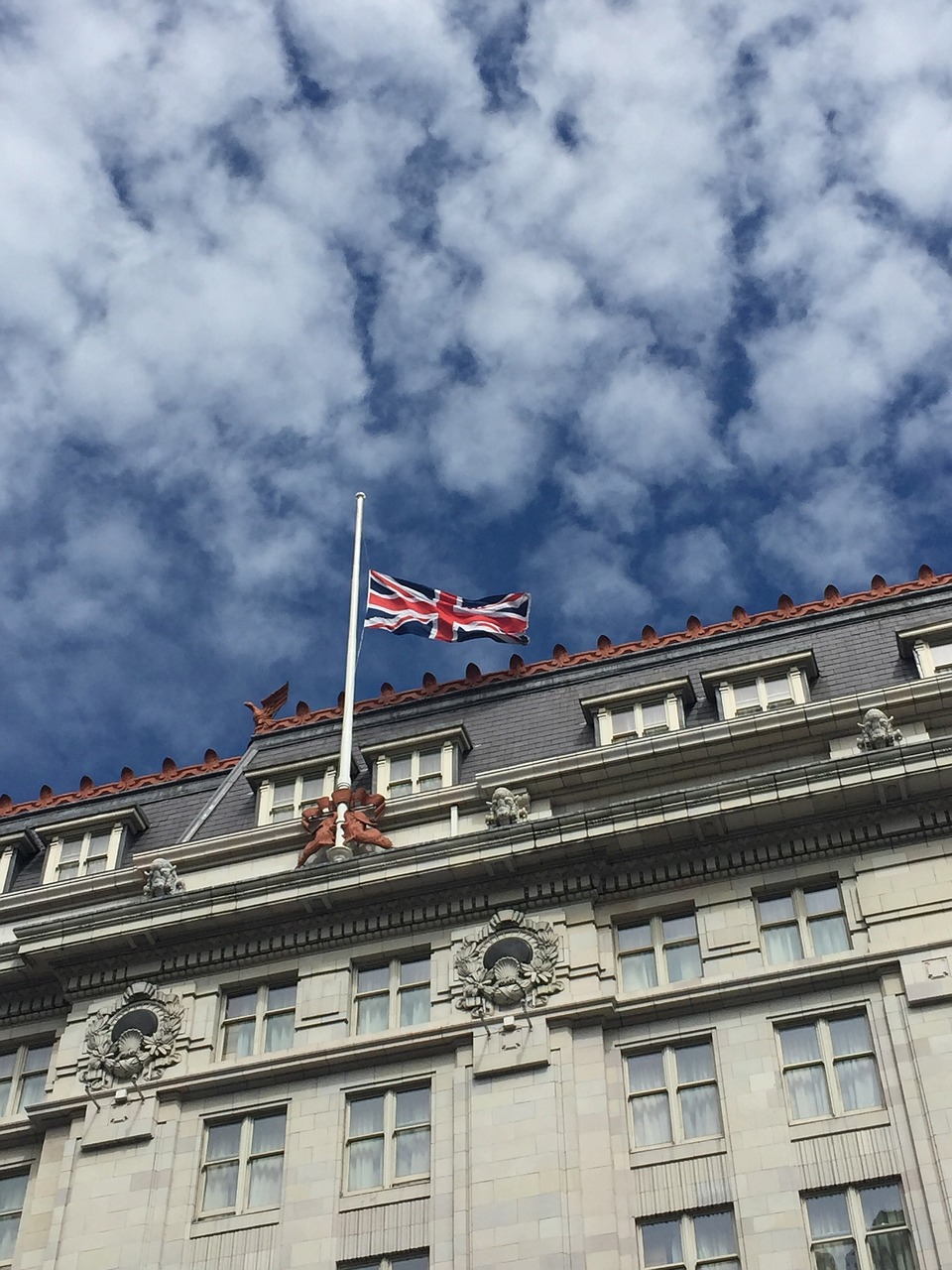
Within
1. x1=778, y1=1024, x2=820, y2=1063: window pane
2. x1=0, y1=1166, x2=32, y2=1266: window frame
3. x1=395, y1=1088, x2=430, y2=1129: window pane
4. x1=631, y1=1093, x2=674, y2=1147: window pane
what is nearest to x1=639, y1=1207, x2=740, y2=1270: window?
x1=631, y1=1093, x2=674, y2=1147: window pane

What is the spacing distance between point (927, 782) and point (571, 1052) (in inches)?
363

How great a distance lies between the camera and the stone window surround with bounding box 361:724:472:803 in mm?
43031

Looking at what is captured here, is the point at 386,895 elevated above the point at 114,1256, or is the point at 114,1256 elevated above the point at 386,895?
the point at 386,895

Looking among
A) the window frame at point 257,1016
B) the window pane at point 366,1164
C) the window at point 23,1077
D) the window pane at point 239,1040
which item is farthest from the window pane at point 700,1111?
the window at point 23,1077

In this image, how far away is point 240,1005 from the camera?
124ft

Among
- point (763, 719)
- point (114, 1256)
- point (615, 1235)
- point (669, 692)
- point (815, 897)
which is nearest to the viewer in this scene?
point (615, 1235)

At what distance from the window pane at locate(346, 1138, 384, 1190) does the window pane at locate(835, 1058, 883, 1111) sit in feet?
29.4

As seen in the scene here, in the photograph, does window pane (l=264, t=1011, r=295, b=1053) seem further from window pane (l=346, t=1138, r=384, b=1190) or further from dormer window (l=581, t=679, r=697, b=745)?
dormer window (l=581, t=679, r=697, b=745)

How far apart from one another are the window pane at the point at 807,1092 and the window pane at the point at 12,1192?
1596cm

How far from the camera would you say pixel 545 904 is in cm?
3706

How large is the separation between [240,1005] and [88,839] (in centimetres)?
934

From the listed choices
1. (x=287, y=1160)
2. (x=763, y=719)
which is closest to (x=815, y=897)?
(x=763, y=719)

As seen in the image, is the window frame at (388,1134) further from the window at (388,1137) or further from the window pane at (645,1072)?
the window pane at (645,1072)

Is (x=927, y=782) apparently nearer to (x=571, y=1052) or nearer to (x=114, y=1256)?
(x=571, y=1052)
